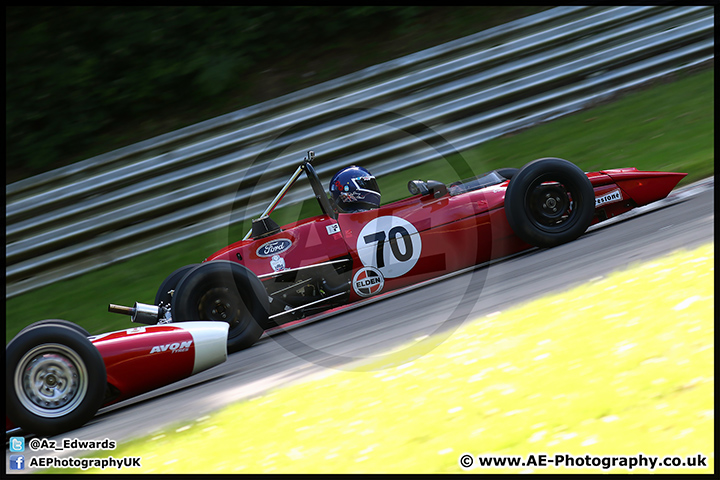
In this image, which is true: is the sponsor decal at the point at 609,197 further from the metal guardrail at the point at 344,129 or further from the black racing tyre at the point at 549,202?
the metal guardrail at the point at 344,129

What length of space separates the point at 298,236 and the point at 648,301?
278 cm

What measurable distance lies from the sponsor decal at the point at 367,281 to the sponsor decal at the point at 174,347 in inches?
59.2

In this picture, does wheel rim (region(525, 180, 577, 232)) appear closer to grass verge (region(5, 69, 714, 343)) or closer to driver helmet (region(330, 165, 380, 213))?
driver helmet (region(330, 165, 380, 213))

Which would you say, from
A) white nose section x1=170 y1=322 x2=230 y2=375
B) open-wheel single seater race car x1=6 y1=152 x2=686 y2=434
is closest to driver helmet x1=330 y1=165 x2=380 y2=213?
open-wheel single seater race car x1=6 y1=152 x2=686 y2=434

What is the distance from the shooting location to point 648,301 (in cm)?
391

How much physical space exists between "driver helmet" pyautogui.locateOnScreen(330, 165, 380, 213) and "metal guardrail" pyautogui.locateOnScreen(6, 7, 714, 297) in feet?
10.2

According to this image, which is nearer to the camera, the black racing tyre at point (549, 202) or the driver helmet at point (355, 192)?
the black racing tyre at point (549, 202)

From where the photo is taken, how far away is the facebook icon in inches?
150

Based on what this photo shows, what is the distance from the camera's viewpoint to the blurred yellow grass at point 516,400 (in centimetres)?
283

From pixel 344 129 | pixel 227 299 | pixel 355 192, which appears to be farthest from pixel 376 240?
pixel 344 129

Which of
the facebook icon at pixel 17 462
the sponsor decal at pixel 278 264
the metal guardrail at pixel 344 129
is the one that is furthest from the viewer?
the metal guardrail at pixel 344 129

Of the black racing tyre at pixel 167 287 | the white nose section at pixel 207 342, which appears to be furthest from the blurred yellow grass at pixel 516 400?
the black racing tyre at pixel 167 287

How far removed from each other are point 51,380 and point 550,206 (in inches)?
150

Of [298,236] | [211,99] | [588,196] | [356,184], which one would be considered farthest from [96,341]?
[211,99]
